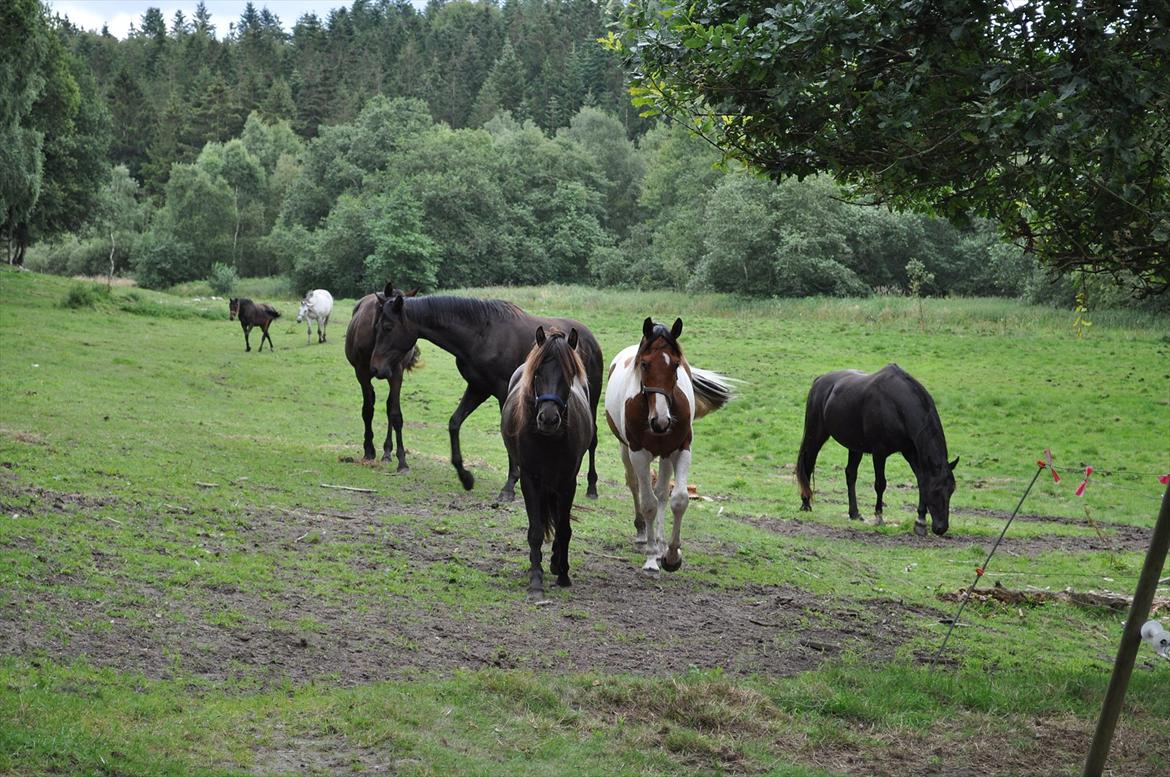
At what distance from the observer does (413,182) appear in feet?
244

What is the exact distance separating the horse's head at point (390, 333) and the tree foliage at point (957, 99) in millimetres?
5688

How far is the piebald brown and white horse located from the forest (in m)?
1.63

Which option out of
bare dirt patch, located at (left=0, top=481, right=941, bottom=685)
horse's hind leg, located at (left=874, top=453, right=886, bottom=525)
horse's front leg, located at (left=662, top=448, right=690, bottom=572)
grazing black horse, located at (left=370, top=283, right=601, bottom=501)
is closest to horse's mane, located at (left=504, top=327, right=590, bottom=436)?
horse's front leg, located at (left=662, top=448, right=690, bottom=572)

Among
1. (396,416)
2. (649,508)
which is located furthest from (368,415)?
(649,508)

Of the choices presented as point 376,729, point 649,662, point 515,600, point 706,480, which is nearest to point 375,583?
point 515,600

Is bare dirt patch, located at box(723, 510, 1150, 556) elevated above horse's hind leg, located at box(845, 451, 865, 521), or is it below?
below

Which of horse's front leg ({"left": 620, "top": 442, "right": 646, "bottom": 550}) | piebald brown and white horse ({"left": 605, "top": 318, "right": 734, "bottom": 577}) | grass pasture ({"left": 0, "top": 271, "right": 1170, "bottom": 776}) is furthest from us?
horse's front leg ({"left": 620, "top": 442, "right": 646, "bottom": 550})

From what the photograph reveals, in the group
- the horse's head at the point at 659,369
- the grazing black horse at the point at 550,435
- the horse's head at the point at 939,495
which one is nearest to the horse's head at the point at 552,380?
the grazing black horse at the point at 550,435

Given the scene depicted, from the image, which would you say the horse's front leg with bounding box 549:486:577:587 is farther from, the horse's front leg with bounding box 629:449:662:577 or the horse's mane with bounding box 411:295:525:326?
the horse's mane with bounding box 411:295:525:326

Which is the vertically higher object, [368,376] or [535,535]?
[368,376]

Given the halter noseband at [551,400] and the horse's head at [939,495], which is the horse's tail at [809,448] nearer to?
the horse's head at [939,495]

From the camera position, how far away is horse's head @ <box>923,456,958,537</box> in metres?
13.3

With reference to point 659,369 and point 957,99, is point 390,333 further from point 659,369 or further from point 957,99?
point 957,99

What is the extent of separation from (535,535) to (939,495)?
676 centimetres
